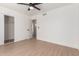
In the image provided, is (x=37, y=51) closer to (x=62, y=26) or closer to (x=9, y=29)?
(x=62, y=26)

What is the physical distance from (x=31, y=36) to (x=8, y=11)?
389cm

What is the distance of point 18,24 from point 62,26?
133 inches

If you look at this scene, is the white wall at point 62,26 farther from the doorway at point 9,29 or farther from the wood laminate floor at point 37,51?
the doorway at point 9,29

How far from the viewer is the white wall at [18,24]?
5098mm

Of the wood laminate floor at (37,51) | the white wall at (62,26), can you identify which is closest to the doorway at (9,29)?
the wood laminate floor at (37,51)

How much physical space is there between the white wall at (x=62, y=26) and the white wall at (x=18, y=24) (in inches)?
61.8

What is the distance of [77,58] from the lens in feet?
3.74

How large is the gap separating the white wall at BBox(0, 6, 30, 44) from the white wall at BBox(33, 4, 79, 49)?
61.8 inches

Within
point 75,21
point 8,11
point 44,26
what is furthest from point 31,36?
point 75,21

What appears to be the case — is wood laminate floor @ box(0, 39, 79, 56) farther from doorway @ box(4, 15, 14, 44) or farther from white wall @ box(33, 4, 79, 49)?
doorway @ box(4, 15, 14, 44)

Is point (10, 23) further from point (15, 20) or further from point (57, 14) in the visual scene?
point (57, 14)

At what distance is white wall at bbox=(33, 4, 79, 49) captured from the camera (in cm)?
Result: 441

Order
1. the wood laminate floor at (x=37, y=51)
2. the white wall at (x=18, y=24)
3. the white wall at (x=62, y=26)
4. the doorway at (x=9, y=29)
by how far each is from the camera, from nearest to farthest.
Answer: the wood laminate floor at (x=37, y=51) → the white wall at (x=62, y=26) → the white wall at (x=18, y=24) → the doorway at (x=9, y=29)

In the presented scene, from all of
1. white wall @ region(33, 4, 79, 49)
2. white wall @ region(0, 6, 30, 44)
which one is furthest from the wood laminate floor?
white wall @ region(0, 6, 30, 44)
